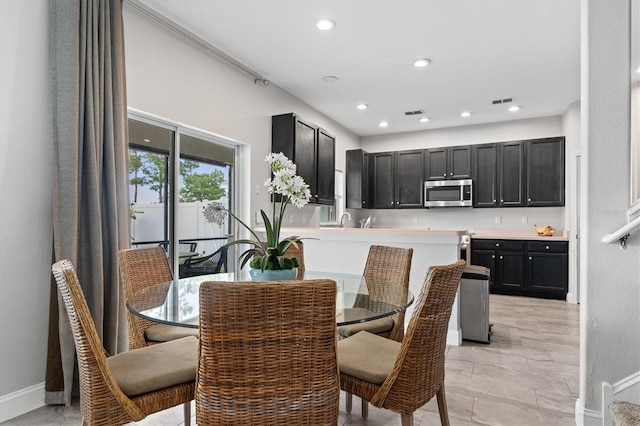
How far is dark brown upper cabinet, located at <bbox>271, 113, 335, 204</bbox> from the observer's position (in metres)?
4.37

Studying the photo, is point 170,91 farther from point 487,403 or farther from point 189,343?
point 487,403

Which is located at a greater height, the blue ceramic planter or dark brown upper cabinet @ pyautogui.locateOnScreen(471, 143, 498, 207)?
dark brown upper cabinet @ pyautogui.locateOnScreen(471, 143, 498, 207)

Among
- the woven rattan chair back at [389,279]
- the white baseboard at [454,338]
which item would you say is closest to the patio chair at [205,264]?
the woven rattan chair back at [389,279]

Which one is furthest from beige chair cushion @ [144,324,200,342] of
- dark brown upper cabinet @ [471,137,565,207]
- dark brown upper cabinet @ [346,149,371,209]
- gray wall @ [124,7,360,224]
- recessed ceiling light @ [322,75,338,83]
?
dark brown upper cabinet @ [471,137,565,207]

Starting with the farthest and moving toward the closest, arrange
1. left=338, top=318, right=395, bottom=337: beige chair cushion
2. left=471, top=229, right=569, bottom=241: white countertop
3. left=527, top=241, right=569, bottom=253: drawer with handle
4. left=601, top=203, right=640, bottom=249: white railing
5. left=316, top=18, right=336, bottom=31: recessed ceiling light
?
1. left=471, top=229, right=569, bottom=241: white countertop
2. left=527, top=241, right=569, bottom=253: drawer with handle
3. left=316, top=18, right=336, bottom=31: recessed ceiling light
4. left=338, top=318, right=395, bottom=337: beige chair cushion
5. left=601, top=203, right=640, bottom=249: white railing

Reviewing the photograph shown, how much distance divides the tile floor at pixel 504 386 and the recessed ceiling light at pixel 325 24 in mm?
2823

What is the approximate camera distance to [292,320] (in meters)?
1.18

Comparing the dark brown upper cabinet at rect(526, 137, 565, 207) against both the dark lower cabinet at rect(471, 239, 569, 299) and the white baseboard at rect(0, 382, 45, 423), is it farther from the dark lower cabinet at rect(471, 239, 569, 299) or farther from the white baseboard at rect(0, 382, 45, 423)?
the white baseboard at rect(0, 382, 45, 423)

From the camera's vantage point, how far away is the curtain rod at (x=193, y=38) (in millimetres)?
2838

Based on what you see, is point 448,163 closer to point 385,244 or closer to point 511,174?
point 511,174

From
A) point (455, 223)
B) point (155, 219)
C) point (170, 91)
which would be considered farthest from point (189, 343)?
point (455, 223)

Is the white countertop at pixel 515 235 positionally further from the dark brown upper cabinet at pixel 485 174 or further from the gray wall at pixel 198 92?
the gray wall at pixel 198 92

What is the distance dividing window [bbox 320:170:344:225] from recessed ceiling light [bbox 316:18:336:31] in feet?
10.9

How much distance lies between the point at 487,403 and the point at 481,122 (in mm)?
5027
